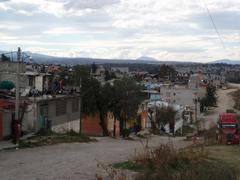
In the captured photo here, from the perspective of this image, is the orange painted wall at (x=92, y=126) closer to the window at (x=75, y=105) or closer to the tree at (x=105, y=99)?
the tree at (x=105, y=99)

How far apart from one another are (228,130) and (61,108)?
558 inches

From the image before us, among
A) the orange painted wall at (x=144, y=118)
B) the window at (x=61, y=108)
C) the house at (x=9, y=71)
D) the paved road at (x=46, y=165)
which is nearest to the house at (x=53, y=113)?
the window at (x=61, y=108)

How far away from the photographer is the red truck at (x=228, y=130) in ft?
123

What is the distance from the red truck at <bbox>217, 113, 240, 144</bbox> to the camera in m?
37.4

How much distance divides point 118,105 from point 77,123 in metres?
10.2

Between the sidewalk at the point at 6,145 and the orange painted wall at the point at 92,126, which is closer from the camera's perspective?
the sidewalk at the point at 6,145

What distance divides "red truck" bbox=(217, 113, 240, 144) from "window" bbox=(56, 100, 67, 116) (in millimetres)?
13130

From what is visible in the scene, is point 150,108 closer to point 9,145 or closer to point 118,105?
point 118,105

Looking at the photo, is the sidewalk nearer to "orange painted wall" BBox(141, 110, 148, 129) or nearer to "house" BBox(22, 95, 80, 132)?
"house" BBox(22, 95, 80, 132)

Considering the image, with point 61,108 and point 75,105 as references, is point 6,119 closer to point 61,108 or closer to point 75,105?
point 61,108

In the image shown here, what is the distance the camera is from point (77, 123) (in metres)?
47.0

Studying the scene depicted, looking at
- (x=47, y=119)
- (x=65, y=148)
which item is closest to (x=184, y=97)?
(x=47, y=119)

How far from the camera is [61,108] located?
4184 centimetres

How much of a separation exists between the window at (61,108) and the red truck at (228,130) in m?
13.1
